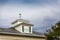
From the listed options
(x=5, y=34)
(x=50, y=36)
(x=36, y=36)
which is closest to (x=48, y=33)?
(x=50, y=36)

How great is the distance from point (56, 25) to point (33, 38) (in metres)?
4.04

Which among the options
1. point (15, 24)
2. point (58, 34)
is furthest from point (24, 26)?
point (58, 34)

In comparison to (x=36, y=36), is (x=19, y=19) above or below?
above

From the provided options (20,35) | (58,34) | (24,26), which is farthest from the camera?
(24,26)

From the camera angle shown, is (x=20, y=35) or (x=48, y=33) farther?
(x=20, y=35)

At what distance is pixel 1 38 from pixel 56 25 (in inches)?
285

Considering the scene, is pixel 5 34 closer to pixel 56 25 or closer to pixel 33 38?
pixel 33 38

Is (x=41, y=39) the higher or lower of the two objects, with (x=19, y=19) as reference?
lower

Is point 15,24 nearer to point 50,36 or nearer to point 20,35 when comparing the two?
point 20,35

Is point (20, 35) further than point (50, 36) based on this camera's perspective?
Yes

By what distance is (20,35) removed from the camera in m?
31.4

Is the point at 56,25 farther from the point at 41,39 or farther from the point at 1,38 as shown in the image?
the point at 1,38

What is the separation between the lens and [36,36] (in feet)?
106

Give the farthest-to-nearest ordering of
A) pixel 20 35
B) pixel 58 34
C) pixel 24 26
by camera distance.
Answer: pixel 24 26 < pixel 20 35 < pixel 58 34
